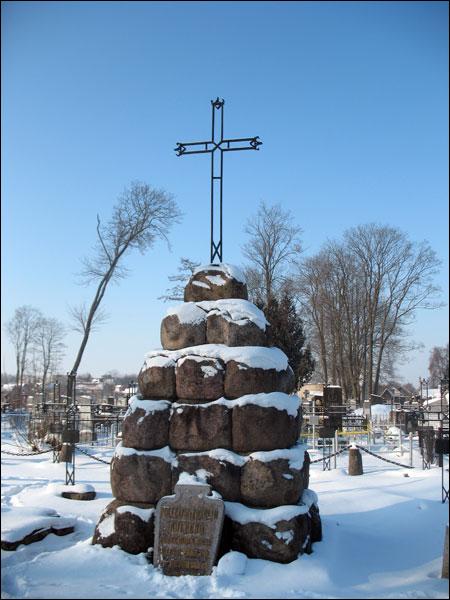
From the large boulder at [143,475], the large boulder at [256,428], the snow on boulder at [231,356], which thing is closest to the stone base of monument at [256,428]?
the large boulder at [256,428]

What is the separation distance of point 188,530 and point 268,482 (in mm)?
973

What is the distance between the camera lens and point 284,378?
6.54m

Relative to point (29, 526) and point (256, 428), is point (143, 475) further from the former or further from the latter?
point (29, 526)

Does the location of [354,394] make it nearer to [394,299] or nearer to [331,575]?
[394,299]

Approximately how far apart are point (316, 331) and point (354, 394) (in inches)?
220

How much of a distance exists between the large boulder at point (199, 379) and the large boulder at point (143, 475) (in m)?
0.69

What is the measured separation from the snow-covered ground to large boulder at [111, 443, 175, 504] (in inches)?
23.7

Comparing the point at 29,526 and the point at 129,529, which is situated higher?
the point at 129,529

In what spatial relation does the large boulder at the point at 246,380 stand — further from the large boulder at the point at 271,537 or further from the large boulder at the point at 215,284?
the large boulder at the point at 271,537

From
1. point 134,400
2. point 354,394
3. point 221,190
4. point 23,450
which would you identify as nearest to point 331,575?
A: point 134,400

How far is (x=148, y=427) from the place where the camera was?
6.20 metres

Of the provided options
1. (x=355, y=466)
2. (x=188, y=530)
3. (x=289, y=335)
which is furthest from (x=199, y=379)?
(x=289, y=335)

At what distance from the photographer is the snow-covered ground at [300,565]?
4.90m

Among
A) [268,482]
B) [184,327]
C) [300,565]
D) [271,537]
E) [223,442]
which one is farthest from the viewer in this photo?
[184,327]
